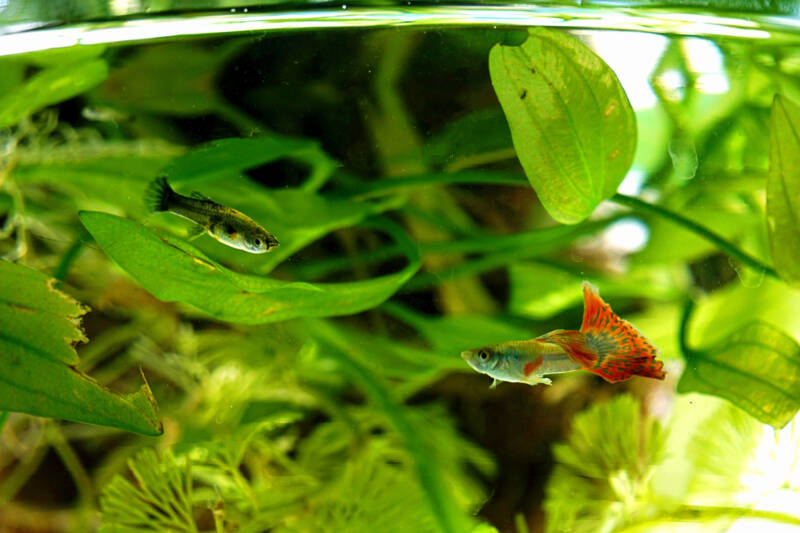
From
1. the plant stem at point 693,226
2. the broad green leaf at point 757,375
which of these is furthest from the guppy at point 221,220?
the broad green leaf at point 757,375

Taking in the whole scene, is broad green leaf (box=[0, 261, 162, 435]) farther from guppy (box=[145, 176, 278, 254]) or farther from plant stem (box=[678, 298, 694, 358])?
plant stem (box=[678, 298, 694, 358])

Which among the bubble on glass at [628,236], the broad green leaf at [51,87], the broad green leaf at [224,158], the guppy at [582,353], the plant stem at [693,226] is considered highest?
the broad green leaf at [51,87]

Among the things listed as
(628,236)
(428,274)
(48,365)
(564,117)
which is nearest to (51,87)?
(48,365)

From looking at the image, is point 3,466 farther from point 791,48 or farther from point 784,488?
point 791,48

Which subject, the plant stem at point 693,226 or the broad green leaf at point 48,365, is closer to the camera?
the broad green leaf at point 48,365

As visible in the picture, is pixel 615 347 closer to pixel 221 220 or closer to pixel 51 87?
pixel 221 220

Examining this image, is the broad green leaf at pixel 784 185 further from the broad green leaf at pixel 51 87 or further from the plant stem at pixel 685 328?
the broad green leaf at pixel 51 87
